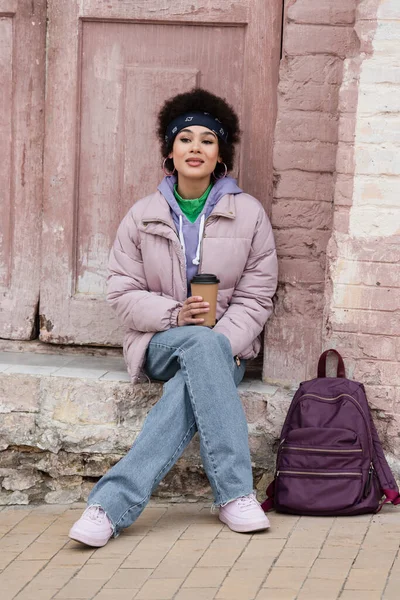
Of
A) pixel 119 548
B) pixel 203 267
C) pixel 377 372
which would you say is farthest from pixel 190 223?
Result: pixel 119 548

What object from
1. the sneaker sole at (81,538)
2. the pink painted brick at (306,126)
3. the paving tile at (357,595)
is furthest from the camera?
the pink painted brick at (306,126)

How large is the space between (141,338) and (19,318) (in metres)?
0.89

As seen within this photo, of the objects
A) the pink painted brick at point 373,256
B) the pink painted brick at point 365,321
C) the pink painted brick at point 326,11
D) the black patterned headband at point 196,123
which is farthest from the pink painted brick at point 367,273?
the pink painted brick at point 326,11

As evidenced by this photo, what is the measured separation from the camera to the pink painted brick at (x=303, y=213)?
4648mm

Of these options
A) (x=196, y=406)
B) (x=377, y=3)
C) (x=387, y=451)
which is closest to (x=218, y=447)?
(x=196, y=406)

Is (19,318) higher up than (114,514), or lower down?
higher up

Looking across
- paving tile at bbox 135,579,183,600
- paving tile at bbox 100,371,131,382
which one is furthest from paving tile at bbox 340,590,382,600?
paving tile at bbox 100,371,131,382

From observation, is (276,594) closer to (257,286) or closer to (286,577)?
(286,577)

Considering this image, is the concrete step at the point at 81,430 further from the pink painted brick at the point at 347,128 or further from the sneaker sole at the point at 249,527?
the pink painted brick at the point at 347,128

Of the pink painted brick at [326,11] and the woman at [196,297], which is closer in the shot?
the woman at [196,297]

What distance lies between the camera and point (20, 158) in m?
5.16

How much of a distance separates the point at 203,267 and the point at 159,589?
4.48 feet

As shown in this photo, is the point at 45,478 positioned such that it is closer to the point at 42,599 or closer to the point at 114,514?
the point at 114,514

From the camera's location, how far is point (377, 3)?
4316mm
